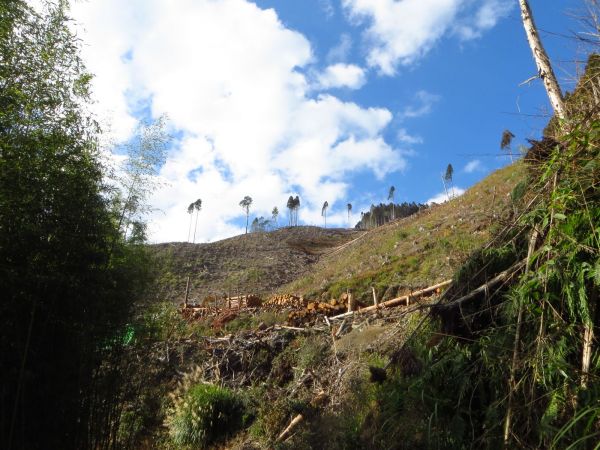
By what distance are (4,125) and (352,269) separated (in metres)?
17.6

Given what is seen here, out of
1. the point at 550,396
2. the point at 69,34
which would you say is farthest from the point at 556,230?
the point at 69,34

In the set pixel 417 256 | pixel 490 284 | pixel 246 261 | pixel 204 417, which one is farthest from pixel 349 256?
pixel 490 284

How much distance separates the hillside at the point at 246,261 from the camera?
972 inches

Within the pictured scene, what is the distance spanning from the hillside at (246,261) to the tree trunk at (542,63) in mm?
15550

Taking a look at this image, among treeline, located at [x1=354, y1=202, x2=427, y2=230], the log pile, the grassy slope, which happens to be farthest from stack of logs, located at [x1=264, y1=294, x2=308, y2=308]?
treeline, located at [x1=354, y1=202, x2=427, y2=230]

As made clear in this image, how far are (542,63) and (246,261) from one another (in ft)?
92.3

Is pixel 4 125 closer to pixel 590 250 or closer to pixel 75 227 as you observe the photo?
pixel 75 227

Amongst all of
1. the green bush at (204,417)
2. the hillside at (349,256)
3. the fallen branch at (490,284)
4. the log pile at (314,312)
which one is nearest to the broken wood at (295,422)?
the green bush at (204,417)

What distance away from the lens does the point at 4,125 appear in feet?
12.0

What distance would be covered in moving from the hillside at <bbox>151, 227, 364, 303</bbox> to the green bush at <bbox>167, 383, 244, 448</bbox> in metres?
11.3

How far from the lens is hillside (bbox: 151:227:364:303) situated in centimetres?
2469

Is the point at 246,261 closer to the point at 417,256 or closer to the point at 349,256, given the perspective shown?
the point at 349,256

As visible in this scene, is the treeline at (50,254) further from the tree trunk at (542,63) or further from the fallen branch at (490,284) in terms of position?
the tree trunk at (542,63)

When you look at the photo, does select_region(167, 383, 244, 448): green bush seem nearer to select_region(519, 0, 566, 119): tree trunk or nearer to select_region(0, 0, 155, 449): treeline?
select_region(0, 0, 155, 449): treeline
